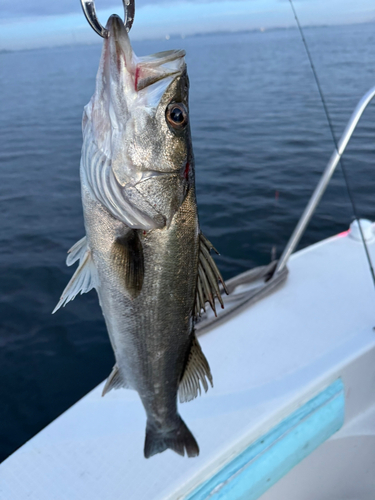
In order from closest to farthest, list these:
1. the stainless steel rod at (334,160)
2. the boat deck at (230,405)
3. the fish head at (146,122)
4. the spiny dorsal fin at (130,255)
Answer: the fish head at (146,122) → the spiny dorsal fin at (130,255) → the boat deck at (230,405) → the stainless steel rod at (334,160)

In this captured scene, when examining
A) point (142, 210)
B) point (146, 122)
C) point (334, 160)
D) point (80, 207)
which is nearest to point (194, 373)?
point (142, 210)

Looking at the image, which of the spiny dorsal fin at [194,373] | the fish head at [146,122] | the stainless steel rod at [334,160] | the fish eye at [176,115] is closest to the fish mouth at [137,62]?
the fish head at [146,122]

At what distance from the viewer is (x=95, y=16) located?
1.20 meters

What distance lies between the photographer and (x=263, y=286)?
376cm

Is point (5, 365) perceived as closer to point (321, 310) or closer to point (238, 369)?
point (238, 369)

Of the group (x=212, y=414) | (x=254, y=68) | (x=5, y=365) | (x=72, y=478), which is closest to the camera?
(x=72, y=478)

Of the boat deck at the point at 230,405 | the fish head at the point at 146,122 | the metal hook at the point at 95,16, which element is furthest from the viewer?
the boat deck at the point at 230,405

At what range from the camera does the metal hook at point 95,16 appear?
116 centimetres

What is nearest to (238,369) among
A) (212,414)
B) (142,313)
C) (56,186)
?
(212,414)

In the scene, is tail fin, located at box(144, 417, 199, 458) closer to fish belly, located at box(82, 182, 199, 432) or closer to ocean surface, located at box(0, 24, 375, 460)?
fish belly, located at box(82, 182, 199, 432)

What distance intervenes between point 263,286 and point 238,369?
37.2 inches

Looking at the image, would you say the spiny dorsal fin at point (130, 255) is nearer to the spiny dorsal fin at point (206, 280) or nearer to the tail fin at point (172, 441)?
the spiny dorsal fin at point (206, 280)

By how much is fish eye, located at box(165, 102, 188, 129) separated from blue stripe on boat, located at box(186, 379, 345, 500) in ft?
6.28

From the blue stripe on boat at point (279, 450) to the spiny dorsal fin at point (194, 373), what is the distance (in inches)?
26.6
